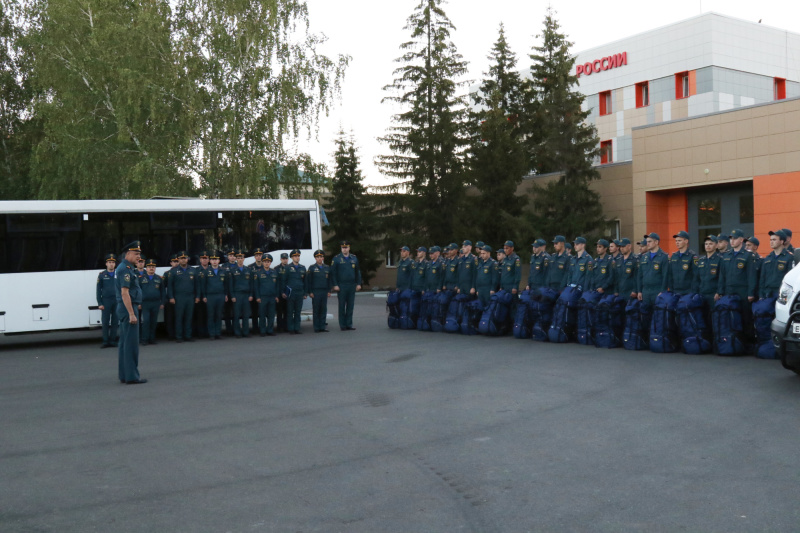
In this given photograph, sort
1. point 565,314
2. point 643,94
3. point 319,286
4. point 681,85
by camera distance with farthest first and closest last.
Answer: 1. point 643,94
2. point 681,85
3. point 319,286
4. point 565,314

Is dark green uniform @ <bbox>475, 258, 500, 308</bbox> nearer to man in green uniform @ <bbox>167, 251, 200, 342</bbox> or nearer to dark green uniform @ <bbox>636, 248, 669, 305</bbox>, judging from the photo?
dark green uniform @ <bbox>636, 248, 669, 305</bbox>

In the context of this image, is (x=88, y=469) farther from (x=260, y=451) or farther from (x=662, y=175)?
(x=662, y=175)

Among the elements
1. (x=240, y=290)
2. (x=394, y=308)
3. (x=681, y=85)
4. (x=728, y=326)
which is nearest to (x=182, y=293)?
(x=240, y=290)

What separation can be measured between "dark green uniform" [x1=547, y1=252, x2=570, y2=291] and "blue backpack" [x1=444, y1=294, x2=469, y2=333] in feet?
7.01

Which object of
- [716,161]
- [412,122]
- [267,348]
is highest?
[412,122]

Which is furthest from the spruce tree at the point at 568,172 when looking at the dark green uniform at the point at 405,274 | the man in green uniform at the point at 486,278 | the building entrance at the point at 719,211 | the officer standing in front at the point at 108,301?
the officer standing in front at the point at 108,301

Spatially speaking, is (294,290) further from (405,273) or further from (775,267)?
(775,267)

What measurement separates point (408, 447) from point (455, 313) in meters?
10.2

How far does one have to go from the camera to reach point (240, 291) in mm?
16469

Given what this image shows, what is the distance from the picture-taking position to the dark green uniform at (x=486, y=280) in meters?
16.1

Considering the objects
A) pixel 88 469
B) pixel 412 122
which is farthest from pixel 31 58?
pixel 88 469

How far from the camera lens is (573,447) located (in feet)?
20.7

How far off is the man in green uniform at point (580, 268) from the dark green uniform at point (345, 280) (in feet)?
17.4

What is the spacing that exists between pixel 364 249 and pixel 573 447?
34016mm
